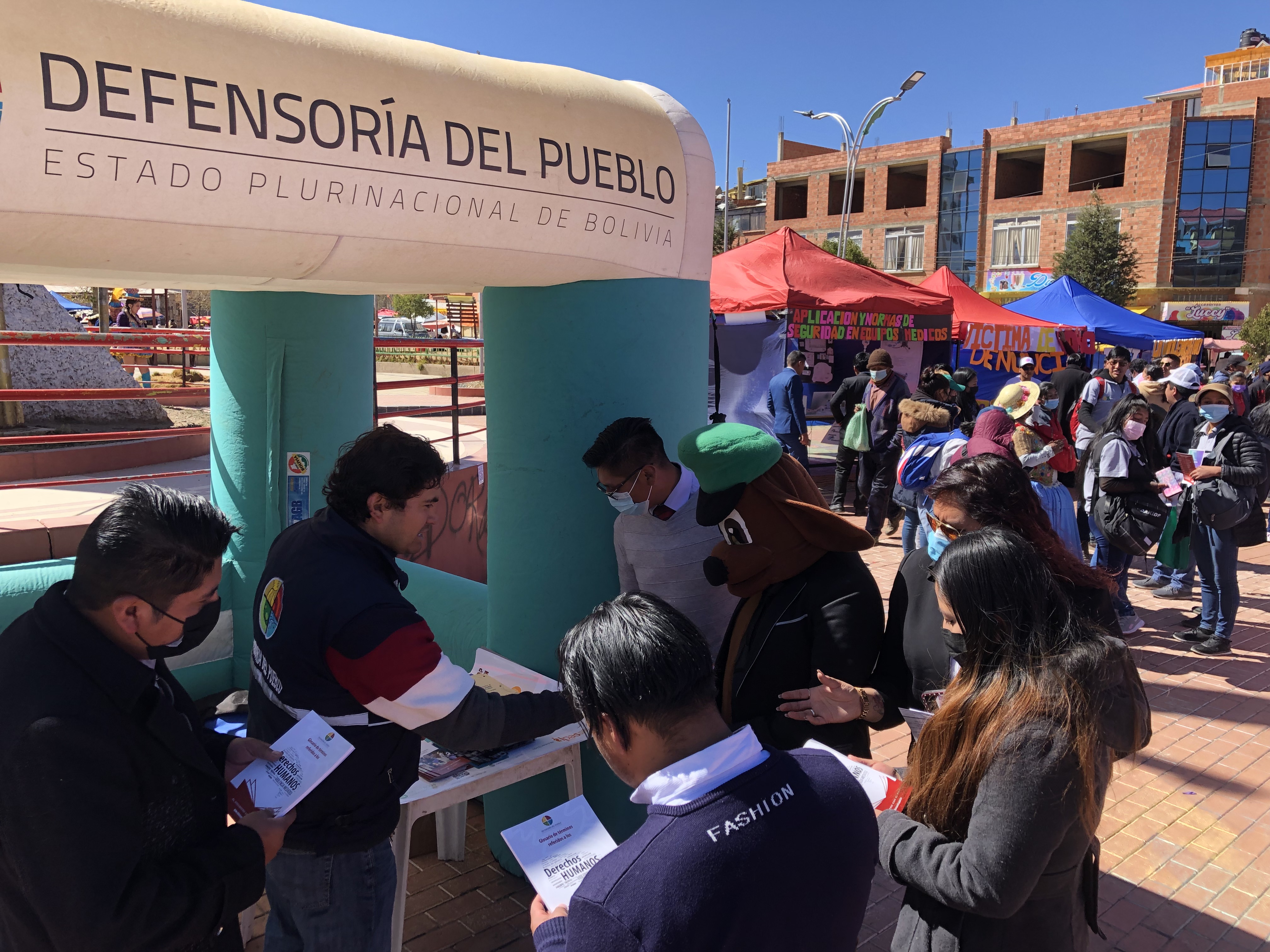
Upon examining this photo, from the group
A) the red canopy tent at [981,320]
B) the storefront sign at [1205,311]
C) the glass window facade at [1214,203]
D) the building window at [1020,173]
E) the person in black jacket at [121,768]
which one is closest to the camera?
the person in black jacket at [121,768]

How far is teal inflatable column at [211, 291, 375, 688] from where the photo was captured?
170 inches

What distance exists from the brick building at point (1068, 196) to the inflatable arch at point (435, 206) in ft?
133

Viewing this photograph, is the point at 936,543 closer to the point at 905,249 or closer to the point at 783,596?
the point at 783,596

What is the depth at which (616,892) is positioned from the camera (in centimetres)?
114

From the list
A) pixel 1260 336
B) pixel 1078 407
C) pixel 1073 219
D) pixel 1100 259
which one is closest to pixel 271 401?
pixel 1078 407

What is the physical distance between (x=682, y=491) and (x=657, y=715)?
157cm

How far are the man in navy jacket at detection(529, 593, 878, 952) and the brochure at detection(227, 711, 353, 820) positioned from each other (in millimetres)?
677

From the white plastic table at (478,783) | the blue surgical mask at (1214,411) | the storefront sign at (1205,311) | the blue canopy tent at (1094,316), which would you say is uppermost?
the storefront sign at (1205,311)

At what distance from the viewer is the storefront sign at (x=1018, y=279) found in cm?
3916

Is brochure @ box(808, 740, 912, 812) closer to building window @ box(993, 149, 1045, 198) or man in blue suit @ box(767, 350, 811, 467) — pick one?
man in blue suit @ box(767, 350, 811, 467)

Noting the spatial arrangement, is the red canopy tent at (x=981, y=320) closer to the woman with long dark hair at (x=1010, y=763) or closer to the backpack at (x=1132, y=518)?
the backpack at (x=1132, y=518)

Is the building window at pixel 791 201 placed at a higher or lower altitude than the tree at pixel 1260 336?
higher

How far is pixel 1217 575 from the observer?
18.8 feet

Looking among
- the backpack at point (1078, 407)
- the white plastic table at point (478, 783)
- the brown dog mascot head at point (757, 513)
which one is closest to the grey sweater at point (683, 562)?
the brown dog mascot head at point (757, 513)
